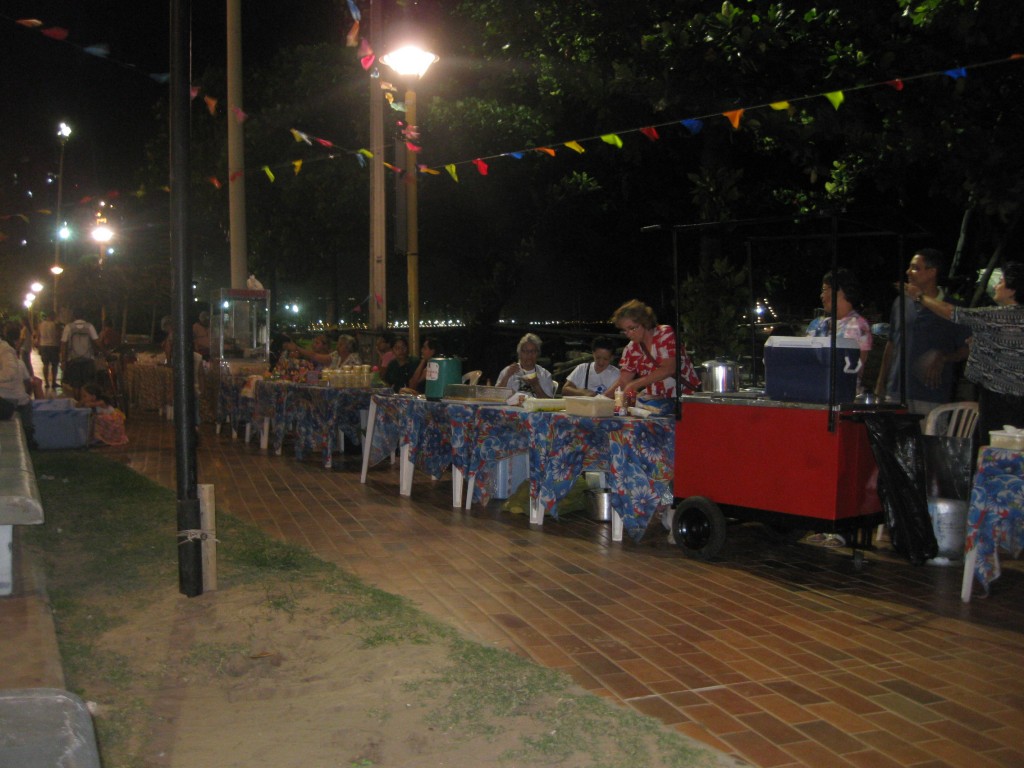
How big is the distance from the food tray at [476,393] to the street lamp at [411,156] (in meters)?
3.98

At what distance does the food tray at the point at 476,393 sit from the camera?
805 centimetres

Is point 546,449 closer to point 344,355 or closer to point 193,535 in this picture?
point 193,535

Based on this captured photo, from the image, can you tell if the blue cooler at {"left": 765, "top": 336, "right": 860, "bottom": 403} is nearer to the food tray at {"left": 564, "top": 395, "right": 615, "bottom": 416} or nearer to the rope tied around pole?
the food tray at {"left": 564, "top": 395, "right": 615, "bottom": 416}

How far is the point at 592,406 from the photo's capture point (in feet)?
22.6

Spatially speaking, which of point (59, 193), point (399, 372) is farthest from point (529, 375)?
point (59, 193)

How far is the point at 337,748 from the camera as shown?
342 centimetres

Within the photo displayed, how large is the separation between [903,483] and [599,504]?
2513 mm

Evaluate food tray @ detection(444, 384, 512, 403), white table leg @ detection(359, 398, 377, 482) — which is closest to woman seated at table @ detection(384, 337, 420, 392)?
white table leg @ detection(359, 398, 377, 482)

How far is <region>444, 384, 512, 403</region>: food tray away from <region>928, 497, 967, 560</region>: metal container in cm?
340

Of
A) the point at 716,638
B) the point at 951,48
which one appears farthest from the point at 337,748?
the point at 951,48

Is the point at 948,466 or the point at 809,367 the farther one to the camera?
the point at 948,466

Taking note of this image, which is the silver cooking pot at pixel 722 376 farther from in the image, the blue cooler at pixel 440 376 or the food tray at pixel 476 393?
the blue cooler at pixel 440 376

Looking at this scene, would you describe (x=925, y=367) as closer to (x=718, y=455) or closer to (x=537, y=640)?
(x=718, y=455)

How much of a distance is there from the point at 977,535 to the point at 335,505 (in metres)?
5.14
